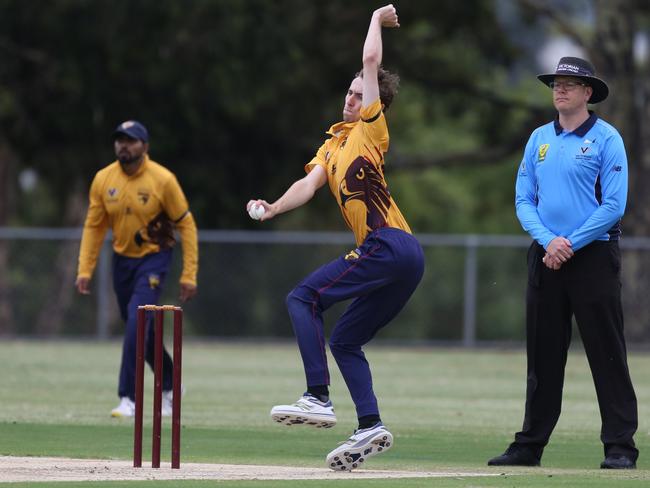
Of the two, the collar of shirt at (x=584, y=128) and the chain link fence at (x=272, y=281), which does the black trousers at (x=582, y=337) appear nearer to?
the collar of shirt at (x=584, y=128)

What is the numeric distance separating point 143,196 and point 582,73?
207 inches

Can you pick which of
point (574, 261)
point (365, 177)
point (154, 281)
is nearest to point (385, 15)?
point (365, 177)

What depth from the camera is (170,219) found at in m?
13.7

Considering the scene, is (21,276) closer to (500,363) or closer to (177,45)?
(177,45)

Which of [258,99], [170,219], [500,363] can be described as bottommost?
[500,363]

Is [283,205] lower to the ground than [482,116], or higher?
lower

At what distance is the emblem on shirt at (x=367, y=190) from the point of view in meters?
8.92

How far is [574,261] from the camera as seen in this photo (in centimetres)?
935

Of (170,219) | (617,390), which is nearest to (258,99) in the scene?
(170,219)

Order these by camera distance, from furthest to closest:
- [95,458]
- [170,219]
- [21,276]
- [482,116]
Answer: [482,116] → [21,276] → [170,219] → [95,458]

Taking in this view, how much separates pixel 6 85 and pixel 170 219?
671 inches

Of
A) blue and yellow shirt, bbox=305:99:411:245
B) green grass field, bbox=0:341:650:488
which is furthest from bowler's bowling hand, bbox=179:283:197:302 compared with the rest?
blue and yellow shirt, bbox=305:99:411:245

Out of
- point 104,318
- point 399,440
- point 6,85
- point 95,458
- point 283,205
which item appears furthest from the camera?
point 6,85

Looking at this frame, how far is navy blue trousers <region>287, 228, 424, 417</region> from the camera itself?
8.87 meters
